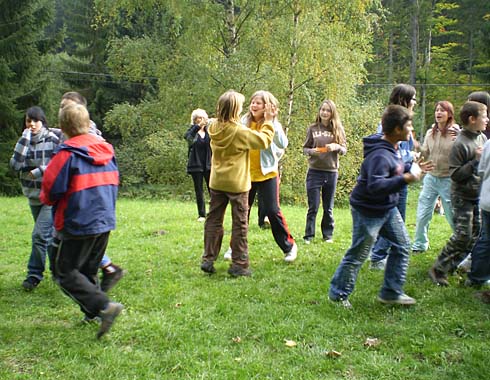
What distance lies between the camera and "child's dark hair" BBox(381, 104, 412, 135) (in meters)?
4.68

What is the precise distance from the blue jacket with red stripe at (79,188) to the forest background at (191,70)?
12819mm

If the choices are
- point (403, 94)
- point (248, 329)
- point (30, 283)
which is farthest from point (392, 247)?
point (30, 283)

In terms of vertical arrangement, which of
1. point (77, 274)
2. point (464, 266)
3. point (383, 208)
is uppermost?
point (383, 208)

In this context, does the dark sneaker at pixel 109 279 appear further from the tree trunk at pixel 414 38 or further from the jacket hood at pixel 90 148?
the tree trunk at pixel 414 38

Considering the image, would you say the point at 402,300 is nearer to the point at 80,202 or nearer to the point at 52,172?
the point at 80,202

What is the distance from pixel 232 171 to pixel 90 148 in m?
1.98

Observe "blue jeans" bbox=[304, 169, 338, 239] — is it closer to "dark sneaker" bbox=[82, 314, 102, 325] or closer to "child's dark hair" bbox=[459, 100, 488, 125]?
"child's dark hair" bbox=[459, 100, 488, 125]

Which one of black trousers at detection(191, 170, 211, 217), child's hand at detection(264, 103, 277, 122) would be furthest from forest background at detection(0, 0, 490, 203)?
child's hand at detection(264, 103, 277, 122)

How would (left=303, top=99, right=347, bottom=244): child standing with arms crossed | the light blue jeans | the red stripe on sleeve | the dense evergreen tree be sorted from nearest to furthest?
the red stripe on sleeve, the light blue jeans, (left=303, top=99, right=347, bottom=244): child standing with arms crossed, the dense evergreen tree

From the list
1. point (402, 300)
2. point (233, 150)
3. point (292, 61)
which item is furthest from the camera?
point (292, 61)

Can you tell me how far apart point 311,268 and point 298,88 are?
1202 centimetres

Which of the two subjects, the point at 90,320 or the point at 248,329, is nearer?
the point at 248,329

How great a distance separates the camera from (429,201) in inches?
264

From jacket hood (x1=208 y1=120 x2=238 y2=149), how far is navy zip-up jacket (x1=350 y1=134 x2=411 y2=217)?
5.37 ft
